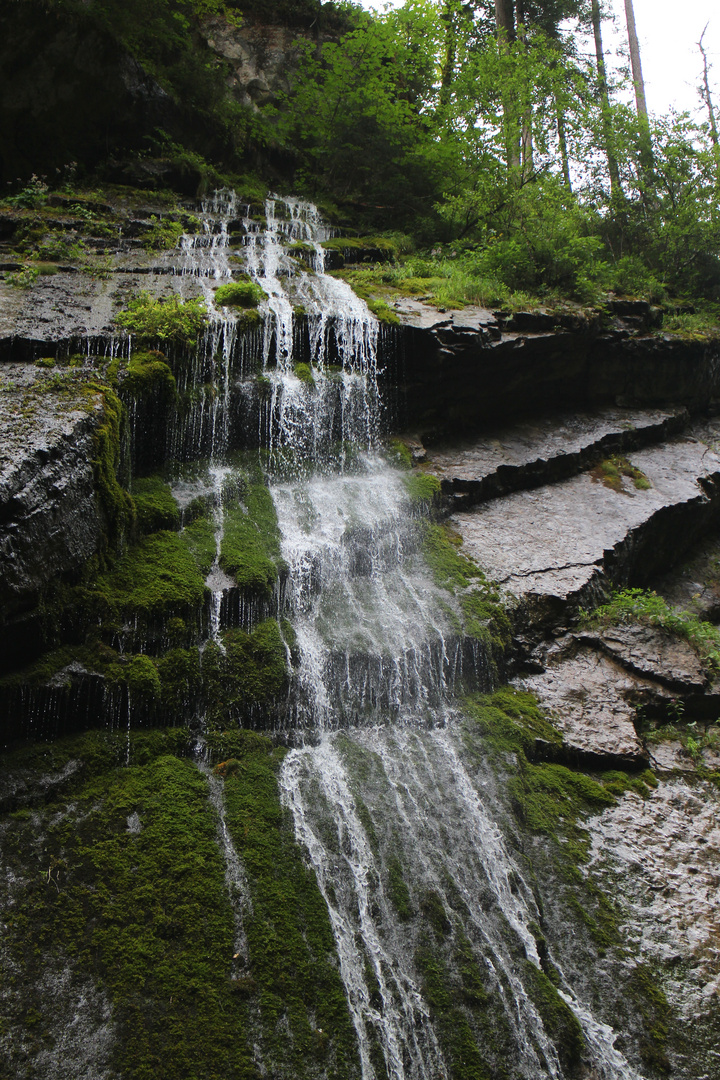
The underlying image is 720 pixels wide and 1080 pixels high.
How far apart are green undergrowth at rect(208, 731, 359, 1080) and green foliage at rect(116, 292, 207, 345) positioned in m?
5.54

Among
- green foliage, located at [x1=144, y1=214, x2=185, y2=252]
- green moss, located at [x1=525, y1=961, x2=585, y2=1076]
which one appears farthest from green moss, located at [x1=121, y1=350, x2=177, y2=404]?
green moss, located at [x1=525, y1=961, x2=585, y2=1076]

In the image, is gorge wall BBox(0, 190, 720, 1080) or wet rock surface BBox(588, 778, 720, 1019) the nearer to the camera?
gorge wall BBox(0, 190, 720, 1080)

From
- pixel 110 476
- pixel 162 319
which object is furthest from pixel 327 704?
pixel 162 319

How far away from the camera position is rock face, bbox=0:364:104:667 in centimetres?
495

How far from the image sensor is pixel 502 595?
25.0 feet

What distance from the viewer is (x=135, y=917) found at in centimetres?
420

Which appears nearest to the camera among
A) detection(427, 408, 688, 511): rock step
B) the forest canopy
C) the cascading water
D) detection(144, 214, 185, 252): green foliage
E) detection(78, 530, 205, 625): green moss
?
the cascading water

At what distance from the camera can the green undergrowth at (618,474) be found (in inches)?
403

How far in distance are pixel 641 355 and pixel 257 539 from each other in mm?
8623

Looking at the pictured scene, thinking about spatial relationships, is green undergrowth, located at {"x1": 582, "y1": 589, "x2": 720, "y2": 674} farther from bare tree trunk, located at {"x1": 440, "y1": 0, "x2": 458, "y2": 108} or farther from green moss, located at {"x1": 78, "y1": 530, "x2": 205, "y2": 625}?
bare tree trunk, located at {"x1": 440, "y1": 0, "x2": 458, "y2": 108}

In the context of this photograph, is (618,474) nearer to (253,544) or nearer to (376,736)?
(253,544)

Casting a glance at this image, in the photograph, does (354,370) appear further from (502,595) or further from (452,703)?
(452,703)

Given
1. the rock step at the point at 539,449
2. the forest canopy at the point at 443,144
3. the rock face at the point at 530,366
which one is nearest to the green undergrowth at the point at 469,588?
the rock step at the point at 539,449

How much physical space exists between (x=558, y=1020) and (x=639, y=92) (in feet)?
70.1
